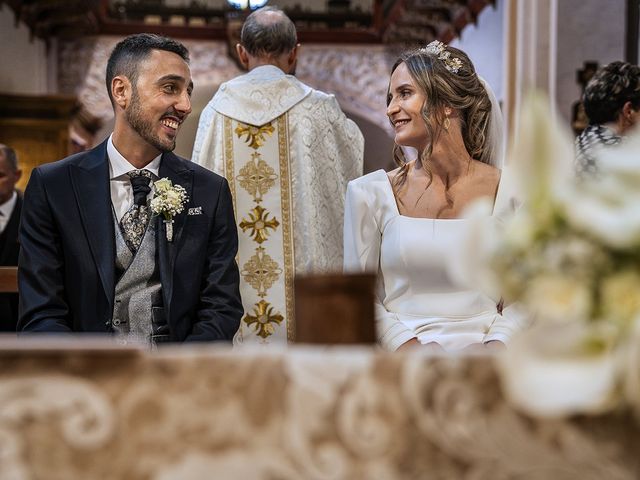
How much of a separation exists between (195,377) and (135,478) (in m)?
0.12

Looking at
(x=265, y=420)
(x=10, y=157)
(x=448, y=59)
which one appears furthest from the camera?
(x=10, y=157)

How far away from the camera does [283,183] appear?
4.53m

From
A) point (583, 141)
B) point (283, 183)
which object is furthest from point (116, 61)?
point (583, 141)

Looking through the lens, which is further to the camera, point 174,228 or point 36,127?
point 36,127

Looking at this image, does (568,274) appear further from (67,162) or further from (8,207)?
(8,207)

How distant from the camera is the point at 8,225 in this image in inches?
238

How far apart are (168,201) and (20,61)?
990cm

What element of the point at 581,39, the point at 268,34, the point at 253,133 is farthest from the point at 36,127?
the point at 268,34

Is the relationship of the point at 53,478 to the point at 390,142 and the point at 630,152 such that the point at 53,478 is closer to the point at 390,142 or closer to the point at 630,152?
the point at 630,152

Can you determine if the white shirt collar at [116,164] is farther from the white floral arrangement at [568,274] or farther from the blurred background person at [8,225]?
the blurred background person at [8,225]

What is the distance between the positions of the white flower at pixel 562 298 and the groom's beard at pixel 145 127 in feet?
8.36

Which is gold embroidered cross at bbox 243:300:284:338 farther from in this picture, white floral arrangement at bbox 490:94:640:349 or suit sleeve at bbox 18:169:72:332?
white floral arrangement at bbox 490:94:640:349

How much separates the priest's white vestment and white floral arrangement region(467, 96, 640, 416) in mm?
3502

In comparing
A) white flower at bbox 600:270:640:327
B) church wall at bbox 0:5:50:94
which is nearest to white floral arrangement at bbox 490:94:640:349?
white flower at bbox 600:270:640:327
